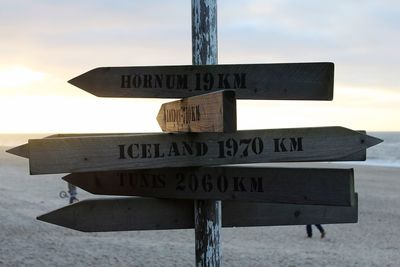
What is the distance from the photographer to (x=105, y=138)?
7.84 feet

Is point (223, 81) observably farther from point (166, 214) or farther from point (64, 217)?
point (64, 217)

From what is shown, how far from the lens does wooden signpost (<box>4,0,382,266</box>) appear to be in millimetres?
2365

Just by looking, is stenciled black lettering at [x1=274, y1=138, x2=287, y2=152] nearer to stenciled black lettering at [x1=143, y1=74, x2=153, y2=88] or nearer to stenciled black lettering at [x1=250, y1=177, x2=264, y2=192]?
stenciled black lettering at [x1=250, y1=177, x2=264, y2=192]

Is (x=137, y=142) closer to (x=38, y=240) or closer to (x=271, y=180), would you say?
(x=271, y=180)

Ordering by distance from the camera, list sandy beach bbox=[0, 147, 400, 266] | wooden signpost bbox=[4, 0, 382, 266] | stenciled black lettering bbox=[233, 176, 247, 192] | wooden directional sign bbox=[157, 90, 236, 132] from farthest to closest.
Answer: sandy beach bbox=[0, 147, 400, 266] < stenciled black lettering bbox=[233, 176, 247, 192] < wooden signpost bbox=[4, 0, 382, 266] < wooden directional sign bbox=[157, 90, 236, 132]

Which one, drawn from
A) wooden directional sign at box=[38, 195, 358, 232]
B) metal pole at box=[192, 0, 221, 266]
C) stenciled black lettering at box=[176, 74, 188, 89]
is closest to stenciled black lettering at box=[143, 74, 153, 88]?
stenciled black lettering at box=[176, 74, 188, 89]

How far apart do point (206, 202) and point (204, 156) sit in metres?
0.37

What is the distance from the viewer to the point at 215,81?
8.82ft

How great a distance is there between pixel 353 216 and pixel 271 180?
683 millimetres

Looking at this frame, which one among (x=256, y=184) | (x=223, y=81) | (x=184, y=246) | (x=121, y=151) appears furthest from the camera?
(x=184, y=246)

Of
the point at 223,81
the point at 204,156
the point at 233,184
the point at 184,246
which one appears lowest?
the point at 184,246

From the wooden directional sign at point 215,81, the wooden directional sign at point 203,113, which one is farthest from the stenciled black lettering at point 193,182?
the wooden directional sign at point 215,81

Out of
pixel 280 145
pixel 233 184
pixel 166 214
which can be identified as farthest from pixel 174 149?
pixel 166 214

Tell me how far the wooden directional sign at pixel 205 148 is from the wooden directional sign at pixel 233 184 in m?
0.11
